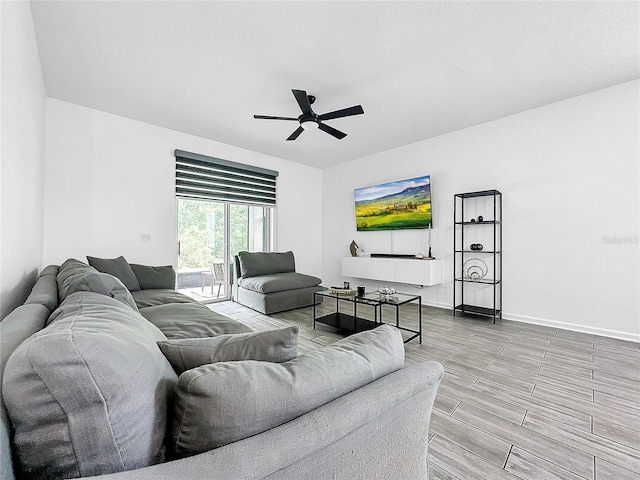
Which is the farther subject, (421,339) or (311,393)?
(421,339)

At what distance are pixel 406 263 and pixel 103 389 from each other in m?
4.47

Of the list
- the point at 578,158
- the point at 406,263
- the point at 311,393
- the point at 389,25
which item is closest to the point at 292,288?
the point at 406,263

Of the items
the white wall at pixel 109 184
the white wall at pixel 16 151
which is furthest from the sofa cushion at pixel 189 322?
the white wall at pixel 109 184

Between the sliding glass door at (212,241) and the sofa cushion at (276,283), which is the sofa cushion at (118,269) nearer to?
the sliding glass door at (212,241)

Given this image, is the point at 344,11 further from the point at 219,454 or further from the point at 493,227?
the point at 493,227

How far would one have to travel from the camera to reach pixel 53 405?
0.50 m

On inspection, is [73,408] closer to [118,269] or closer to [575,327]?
[118,269]

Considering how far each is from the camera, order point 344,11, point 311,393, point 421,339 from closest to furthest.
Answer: point 311,393, point 344,11, point 421,339

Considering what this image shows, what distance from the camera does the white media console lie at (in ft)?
14.3

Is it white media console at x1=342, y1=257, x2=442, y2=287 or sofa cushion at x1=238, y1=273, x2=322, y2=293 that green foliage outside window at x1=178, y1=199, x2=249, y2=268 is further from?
white media console at x1=342, y1=257, x2=442, y2=287

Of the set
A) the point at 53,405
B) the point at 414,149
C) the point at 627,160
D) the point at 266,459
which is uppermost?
the point at 414,149

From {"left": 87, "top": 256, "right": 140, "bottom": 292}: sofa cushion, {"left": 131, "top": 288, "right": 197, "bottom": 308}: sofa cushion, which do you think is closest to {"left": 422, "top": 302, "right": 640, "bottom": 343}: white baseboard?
{"left": 131, "top": 288, "right": 197, "bottom": 308}: sofa cushion

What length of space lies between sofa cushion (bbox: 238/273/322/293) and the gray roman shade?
151 centimetres

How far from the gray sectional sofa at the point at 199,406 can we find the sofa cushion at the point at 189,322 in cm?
96
